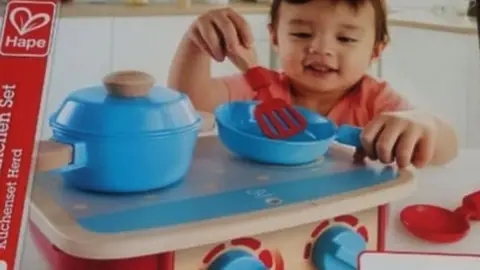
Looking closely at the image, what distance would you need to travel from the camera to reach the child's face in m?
0.49

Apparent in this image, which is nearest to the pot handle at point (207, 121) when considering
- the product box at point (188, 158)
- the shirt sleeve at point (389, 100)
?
the product box at point (188, 158)

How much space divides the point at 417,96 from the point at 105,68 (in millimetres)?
210

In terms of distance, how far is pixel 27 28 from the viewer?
1.23ft

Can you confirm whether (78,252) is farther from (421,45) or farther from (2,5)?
(421,45)

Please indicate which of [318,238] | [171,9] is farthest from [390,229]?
[171,9]

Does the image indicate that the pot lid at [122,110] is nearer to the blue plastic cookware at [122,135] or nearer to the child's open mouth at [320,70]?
the blue plastic cookware at [122,135]

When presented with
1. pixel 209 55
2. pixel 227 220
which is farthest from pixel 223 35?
pixel 227 220

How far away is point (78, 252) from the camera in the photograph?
374 millimetres

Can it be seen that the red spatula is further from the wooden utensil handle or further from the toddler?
the wooden utensil handle

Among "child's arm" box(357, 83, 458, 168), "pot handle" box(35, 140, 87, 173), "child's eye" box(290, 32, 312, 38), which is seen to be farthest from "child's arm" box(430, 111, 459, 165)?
"pot handle" box(35, 140, 87, 173)

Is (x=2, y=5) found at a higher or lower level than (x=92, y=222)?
higher

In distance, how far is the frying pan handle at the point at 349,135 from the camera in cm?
51

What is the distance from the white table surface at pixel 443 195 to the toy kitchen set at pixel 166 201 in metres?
0.03

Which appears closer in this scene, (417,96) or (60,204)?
(60,204)
